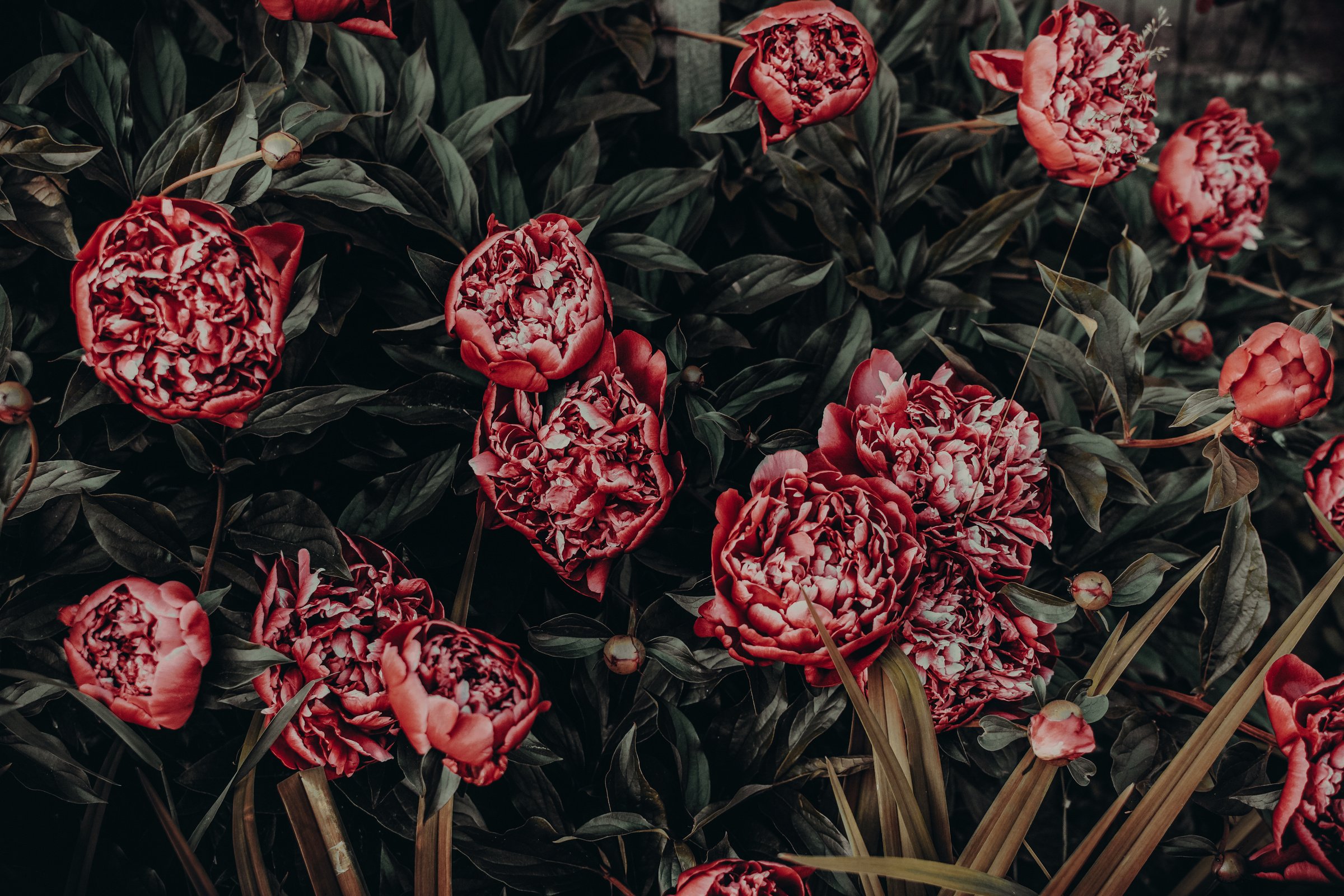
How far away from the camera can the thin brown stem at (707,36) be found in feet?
2.61

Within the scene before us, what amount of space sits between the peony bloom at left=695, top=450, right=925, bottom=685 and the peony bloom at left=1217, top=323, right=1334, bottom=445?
28 cm

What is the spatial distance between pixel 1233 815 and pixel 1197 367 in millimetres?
463

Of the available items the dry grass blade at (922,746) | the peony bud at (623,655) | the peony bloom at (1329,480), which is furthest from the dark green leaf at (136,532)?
the peony bloom at (1329,480)

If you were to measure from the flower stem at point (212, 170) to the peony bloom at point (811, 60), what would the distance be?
1.36 feet

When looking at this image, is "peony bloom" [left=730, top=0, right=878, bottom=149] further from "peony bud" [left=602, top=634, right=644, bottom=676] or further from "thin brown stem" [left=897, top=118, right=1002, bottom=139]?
"peony bud" [left=602, top=634, right=644, bottom=676]

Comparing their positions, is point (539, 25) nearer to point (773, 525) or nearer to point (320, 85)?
point (320, 85)

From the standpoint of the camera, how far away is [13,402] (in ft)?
1.88

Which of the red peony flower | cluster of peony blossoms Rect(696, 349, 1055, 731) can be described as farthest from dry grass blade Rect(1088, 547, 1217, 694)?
the red peony flower

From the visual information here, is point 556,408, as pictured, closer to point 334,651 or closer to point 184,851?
point 334,651

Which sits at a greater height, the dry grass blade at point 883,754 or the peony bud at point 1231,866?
the dry grass blade at point 883,754

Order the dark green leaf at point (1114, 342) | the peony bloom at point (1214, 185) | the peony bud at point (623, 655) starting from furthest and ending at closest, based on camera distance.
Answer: the peony bloom at point (1214, 185)
the dark green leaf at point (1114, 342)
the peony bud at point (623, 655)

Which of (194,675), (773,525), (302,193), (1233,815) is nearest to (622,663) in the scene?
(773,525)

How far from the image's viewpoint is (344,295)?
711mm

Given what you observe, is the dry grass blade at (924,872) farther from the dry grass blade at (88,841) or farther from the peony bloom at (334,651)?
the dry grass blade at (88,841)
